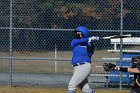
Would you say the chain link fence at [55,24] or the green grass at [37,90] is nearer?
the green grass at [37,90]

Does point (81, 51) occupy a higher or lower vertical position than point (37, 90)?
higher

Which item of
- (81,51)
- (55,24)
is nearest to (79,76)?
(81,51)

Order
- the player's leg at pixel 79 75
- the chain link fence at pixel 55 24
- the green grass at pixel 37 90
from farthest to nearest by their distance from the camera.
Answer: the chain link fence at pixel 55 24 → the green grass at pixel 37 90 → the player's leg at pixel 79 75

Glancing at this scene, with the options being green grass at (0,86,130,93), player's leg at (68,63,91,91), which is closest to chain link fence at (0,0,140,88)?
green grass at (0,86,130,93)

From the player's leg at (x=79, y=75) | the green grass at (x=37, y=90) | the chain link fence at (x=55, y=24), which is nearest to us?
the player's leg at (x=79, y=75)

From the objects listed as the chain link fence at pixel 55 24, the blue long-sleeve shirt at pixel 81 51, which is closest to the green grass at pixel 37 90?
the chain link fence at pixel 55 24

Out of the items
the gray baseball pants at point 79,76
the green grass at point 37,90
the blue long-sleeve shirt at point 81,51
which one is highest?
the blue long-sleeve shirt at point 81,51

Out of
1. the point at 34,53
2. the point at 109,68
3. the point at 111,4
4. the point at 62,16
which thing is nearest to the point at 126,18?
the point at 111,4

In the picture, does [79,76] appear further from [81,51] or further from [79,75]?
[81,51]

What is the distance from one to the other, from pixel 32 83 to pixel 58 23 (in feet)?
6.99

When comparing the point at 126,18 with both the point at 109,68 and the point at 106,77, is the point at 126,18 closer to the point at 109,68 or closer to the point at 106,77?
the point at 106,77

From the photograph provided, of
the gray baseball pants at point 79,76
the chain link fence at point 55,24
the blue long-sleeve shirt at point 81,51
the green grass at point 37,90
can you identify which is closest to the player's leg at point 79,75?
the gray baseball pants at point 79,76

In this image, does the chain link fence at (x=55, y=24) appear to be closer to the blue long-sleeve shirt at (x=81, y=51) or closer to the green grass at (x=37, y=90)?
the green grass at (x=37, y=90)

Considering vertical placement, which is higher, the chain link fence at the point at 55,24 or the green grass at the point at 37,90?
the chain link fence at the point at 55,24
